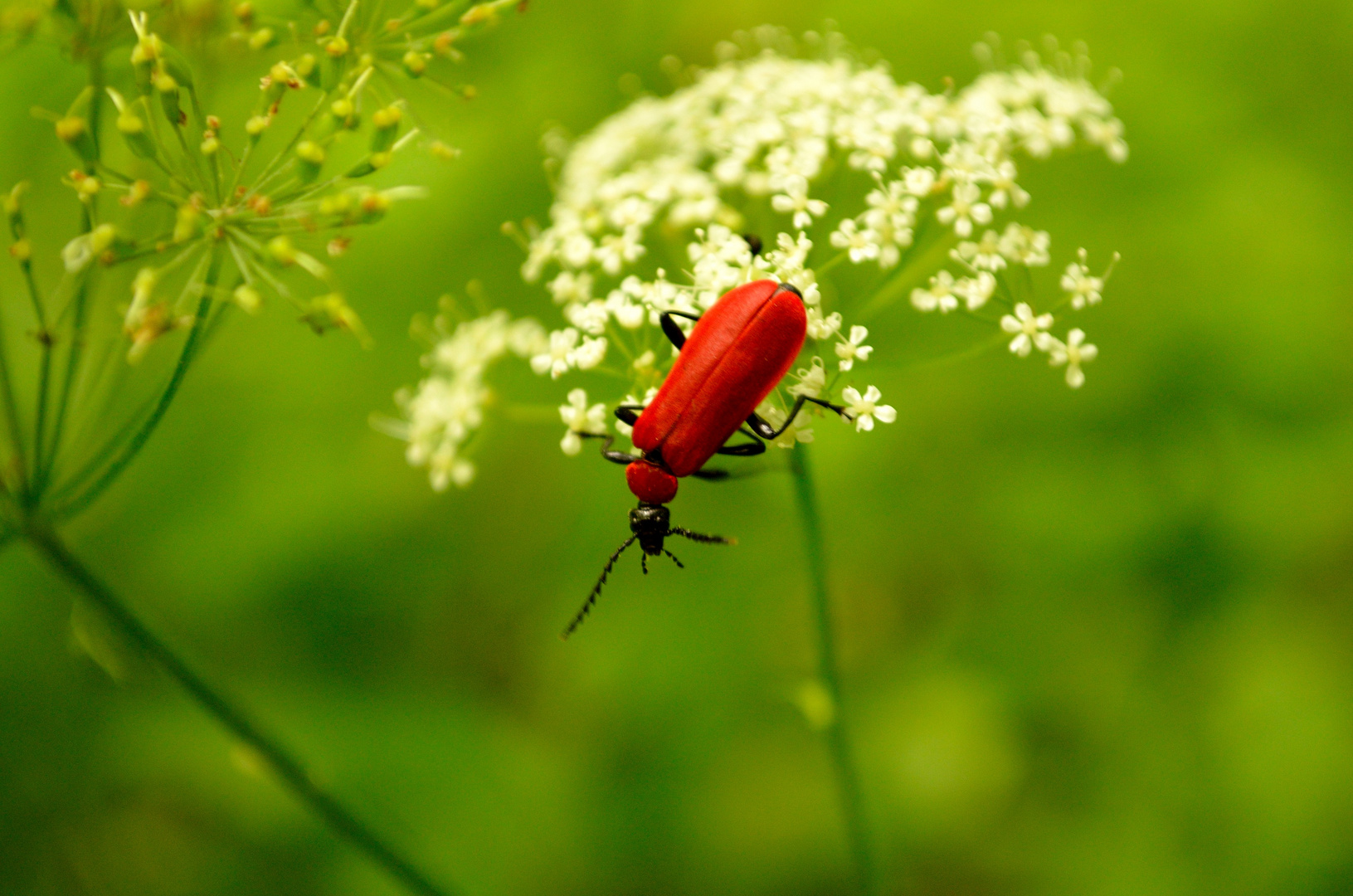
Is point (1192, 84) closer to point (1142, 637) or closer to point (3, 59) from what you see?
point (1142, 637)

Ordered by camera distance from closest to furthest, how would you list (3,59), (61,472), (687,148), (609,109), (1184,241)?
1. (61,472)
2. (687,148)
3. (3,59)
4. (1184,241)
5. (609,109)

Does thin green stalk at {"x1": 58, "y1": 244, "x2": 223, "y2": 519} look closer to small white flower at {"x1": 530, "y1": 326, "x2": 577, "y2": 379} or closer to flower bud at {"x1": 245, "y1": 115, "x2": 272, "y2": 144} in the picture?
A: flower bud at {"x1": 245, "y1": 115, "x2": 272, "y2": 144}

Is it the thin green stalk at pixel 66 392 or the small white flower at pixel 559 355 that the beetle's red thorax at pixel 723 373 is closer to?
the small white flower at pixel 559 355

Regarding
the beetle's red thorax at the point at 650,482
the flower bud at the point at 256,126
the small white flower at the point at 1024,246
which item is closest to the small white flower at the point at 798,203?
the small white flower at the point at 1024,246

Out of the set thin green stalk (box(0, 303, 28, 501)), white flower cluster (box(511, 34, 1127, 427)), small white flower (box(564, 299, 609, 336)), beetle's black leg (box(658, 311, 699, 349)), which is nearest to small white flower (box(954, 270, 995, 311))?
white flower cluster (box(511, 34, 1127, 427))

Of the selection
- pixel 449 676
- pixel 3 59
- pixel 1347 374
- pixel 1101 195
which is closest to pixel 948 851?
pixel 449 676

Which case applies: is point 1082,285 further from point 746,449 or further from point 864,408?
point 746,449
